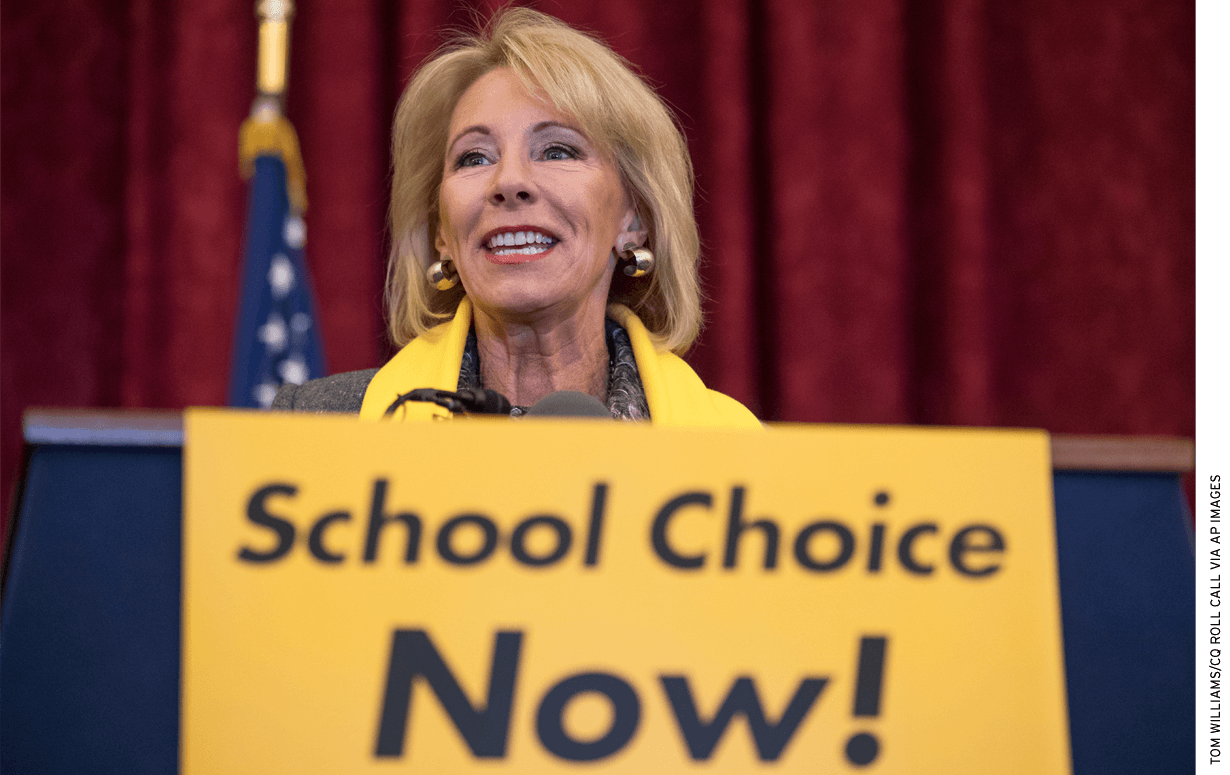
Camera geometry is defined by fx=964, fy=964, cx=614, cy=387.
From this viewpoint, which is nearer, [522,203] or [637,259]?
[522,203]

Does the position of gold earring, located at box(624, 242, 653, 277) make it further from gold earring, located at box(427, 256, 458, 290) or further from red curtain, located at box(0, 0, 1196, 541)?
red curtain, located at box(0, 0, 1196, 541)

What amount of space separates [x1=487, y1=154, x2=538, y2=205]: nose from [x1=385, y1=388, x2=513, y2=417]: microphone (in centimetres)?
49

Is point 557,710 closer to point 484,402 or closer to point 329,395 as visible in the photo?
point 484,402

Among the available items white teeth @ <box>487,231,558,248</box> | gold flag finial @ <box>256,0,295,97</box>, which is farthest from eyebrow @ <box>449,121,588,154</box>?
gold flag finial @ <box>256,0,295,97</box>

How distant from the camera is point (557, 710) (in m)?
0.49

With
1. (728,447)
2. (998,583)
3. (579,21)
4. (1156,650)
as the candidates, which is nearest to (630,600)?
(728,447)

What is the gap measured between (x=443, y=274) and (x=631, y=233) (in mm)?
254

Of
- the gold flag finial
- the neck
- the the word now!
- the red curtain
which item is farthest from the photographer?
the red curtain

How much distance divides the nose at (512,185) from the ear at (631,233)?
0.60 ft

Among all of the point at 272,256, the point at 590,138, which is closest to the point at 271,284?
the point at 272,256

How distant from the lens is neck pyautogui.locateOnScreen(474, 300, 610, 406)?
119 cm

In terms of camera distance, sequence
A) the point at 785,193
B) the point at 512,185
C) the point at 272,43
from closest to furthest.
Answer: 1. the point at 512,185
2. the point at 272,43
3. the point at 785,193

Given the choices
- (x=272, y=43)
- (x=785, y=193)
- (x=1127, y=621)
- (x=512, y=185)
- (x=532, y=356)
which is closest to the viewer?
(x=1127, y=621)

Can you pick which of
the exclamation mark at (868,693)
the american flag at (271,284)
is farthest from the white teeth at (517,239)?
the exclamation mark at (868,693)
